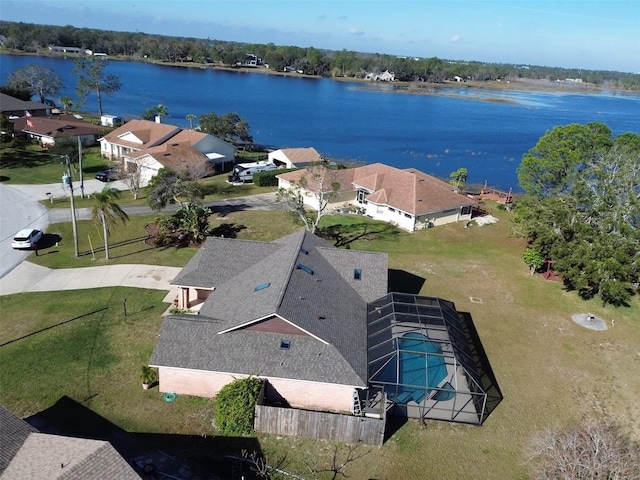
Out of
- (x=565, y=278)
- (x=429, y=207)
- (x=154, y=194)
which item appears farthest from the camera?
(x=429, y=207)

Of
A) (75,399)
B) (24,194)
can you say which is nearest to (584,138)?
(75,399)

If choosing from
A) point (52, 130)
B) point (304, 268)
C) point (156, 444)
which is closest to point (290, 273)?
point (304, 268)

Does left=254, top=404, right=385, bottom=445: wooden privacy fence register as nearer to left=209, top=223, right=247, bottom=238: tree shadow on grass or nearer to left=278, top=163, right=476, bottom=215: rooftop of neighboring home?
left=209, top=223, right=247, bottom=238: tree shadow on grass

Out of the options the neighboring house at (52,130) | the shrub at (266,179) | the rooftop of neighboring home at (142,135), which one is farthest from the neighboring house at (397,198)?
the neighboring house at (52,130)

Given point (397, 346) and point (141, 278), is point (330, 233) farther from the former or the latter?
point (397, 346)

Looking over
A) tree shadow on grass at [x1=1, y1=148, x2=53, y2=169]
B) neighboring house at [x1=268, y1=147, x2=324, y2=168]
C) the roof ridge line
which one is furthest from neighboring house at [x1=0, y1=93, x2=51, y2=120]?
the roof ridge line

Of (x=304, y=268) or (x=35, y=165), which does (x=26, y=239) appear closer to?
(x=304, y=268)
